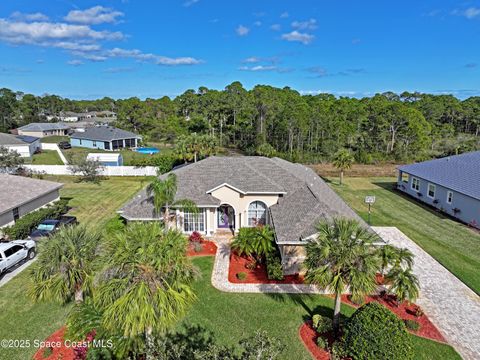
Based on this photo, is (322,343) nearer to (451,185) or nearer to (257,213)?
(257,213)

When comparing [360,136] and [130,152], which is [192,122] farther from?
[360,136]

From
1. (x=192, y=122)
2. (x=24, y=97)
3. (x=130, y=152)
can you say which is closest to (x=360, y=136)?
(x=192, y=122)

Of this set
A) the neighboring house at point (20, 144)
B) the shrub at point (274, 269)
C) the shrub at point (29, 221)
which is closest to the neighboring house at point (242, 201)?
the shrub at point (274, 269)

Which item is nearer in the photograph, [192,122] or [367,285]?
[367,285]

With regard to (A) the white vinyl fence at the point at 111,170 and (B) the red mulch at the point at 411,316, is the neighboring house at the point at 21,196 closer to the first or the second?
(A) the white vinyl fence at the point at 111,170

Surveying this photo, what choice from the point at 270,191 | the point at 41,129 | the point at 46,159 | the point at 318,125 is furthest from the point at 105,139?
the point at 270,191
